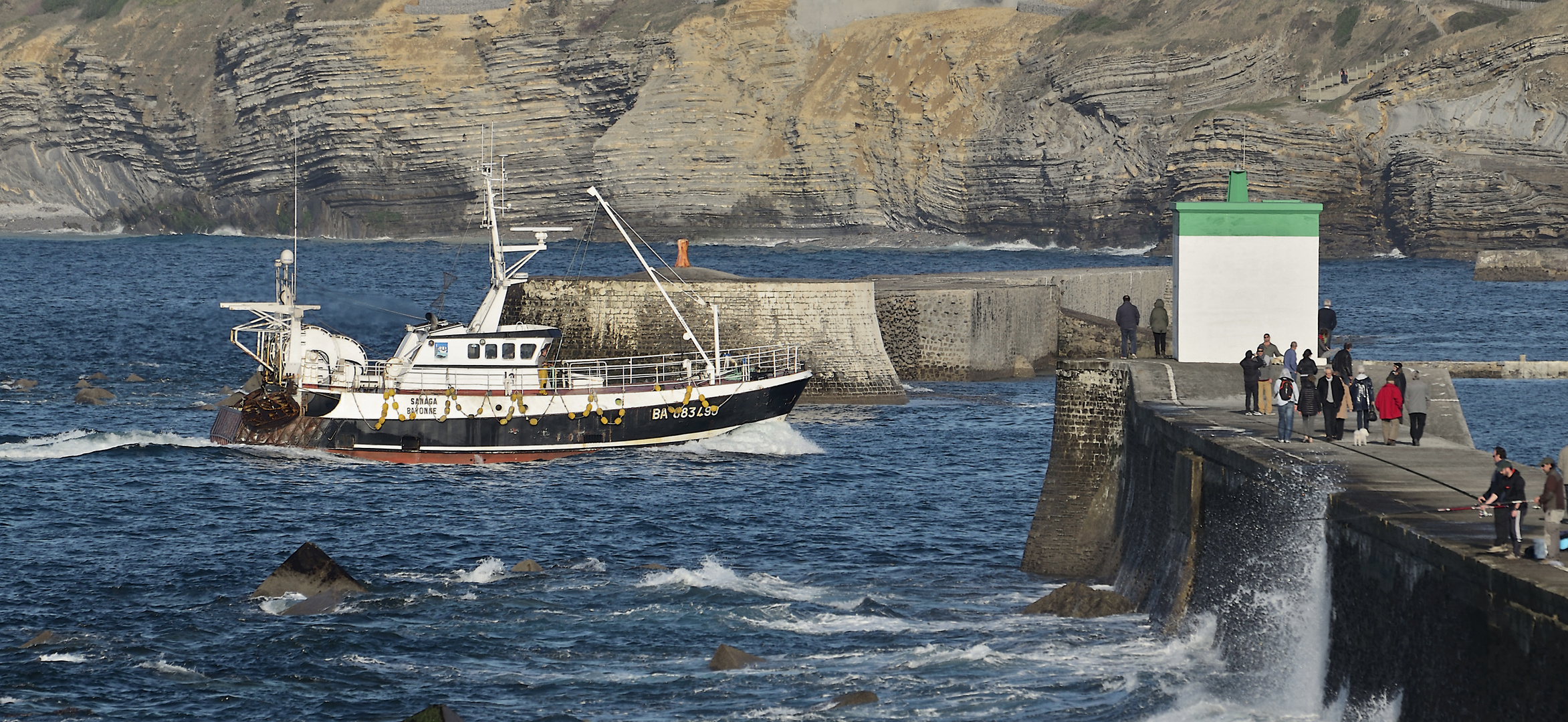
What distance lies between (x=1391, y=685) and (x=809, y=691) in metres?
8.23

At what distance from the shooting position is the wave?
46.7m

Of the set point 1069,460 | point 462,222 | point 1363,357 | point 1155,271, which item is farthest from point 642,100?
point 1069,460

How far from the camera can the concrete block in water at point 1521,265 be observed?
116 metres

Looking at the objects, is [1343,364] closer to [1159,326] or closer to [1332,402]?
[1332,402]

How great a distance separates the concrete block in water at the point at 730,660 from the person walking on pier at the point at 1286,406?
8324mm

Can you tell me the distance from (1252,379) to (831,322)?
2698cm

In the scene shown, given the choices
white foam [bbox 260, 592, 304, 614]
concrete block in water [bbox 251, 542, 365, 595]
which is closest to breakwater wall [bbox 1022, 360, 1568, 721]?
concrete block in water [bbox 251, 542, 365, 595]

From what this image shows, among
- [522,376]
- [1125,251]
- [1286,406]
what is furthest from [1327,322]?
[1125,251]

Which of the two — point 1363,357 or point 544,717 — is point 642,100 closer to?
point 1363,357

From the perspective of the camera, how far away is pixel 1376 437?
26.9 metres

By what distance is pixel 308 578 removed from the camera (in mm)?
30594

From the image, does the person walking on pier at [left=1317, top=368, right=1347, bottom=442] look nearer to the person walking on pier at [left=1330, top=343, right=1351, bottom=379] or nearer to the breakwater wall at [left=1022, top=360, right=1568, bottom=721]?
the breakwater wall at [left=1022, top=360, right=1568, bottom=721]

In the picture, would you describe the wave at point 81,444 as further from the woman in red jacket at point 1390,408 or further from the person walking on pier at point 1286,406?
the woman in red jacket at point 1390,408

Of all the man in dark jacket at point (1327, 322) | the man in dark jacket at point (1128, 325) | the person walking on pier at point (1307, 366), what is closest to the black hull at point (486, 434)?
the man in dark jacket at point (1128, 325)
